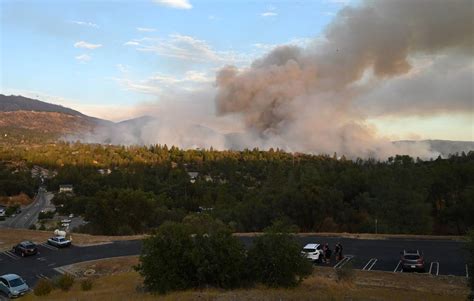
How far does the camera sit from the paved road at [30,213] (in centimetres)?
7101

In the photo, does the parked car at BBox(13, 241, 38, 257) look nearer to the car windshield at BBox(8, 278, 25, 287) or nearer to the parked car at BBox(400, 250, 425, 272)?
the car windshield at BBox(8, 278, 25, 287)

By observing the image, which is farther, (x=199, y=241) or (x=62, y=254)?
(x=62, y=254)

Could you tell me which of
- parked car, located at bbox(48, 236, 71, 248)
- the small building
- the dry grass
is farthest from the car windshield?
the small building

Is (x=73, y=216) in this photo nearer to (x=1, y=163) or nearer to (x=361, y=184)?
(x=361, y=184)

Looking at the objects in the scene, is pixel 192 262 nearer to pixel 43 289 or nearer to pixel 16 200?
pixel 43 289

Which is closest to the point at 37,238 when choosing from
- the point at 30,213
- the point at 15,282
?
the point at 15,282

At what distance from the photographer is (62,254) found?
32.8 m

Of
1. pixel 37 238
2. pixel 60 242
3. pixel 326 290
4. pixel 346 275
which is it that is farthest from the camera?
pixel 37 238

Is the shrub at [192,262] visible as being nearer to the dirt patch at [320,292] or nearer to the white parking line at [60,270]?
the dirt patch at [320,292]

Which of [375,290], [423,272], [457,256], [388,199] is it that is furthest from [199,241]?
[388,199]

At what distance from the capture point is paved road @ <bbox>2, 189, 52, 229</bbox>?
71006 millimetres

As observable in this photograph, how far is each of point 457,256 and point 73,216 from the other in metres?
73.3

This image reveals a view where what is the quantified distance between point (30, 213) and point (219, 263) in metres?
78.3

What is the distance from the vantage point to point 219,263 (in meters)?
20.2
